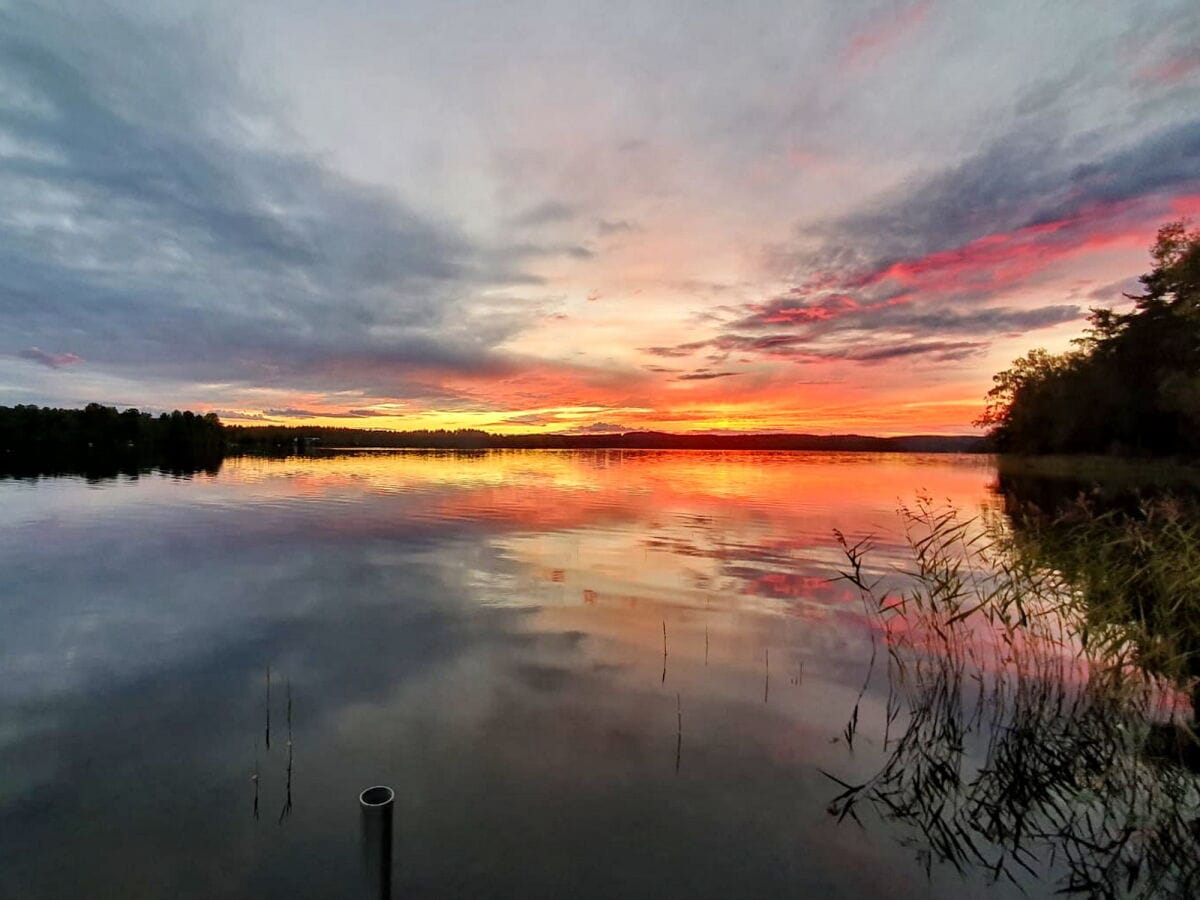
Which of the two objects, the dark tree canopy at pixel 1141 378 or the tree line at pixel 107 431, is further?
the tree line at pixel 107 431

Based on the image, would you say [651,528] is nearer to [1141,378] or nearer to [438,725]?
[438,725]

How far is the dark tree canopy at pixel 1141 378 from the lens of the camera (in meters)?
50.6

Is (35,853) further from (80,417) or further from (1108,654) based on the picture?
(80,417)

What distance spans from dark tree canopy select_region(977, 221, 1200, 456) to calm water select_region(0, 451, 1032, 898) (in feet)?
169

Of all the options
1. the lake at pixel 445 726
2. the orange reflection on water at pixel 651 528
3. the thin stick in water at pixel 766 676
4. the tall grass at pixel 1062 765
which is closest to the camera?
the lake at pixel 445 726

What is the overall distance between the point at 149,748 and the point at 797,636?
43.2 ft

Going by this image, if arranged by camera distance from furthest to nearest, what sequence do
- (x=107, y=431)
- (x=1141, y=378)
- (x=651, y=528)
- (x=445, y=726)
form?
(x=107, y=431)
(x=1141, y=378)
(x=651, y=528)
(x=445, y=726)

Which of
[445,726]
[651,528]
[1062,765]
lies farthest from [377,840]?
[651,528]

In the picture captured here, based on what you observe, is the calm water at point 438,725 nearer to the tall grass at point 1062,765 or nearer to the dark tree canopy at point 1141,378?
the tall grass at point 1062,765

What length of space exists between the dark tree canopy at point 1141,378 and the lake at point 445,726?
172 ft

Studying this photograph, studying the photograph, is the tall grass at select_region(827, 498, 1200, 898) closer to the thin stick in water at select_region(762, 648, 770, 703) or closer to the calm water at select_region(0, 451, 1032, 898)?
the calm water at select_region(0, 451, 1032, 898)

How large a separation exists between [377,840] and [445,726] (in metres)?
5.57

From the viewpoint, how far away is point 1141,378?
71.8 m

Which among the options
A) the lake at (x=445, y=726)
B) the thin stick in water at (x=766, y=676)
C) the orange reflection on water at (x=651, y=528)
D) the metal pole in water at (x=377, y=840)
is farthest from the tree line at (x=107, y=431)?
the metal pole in water at (x=377, y=840)
